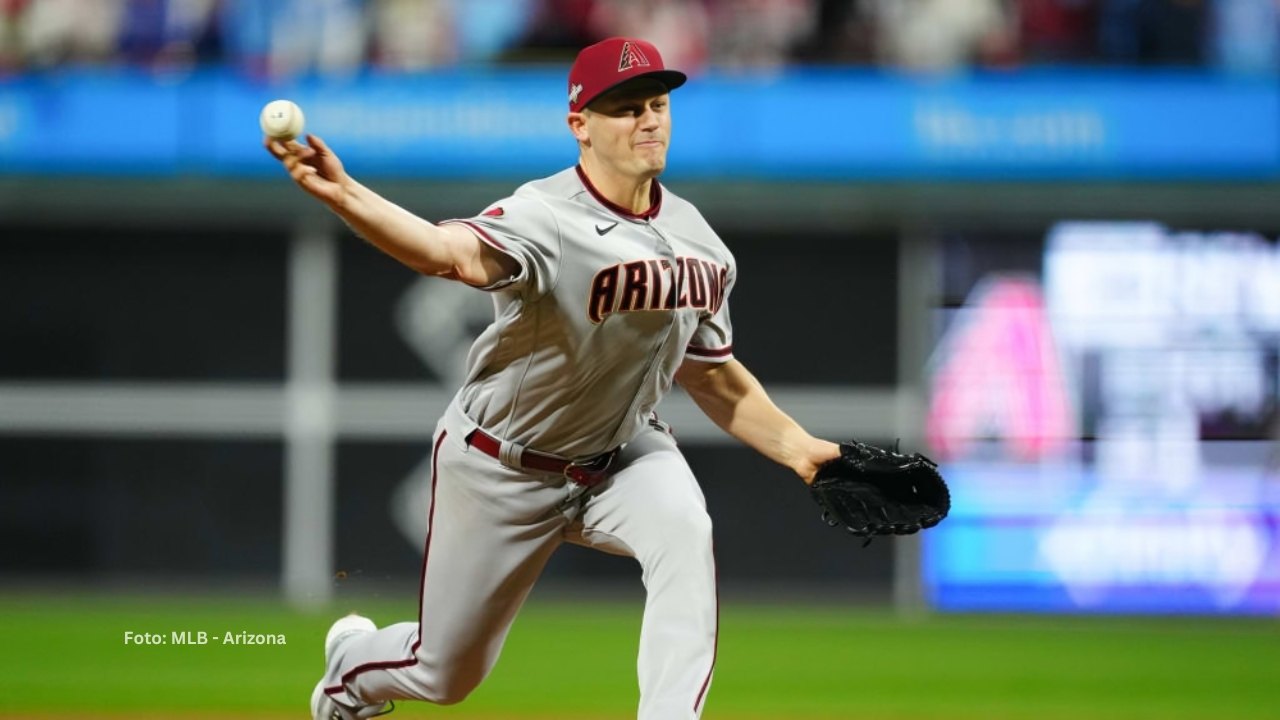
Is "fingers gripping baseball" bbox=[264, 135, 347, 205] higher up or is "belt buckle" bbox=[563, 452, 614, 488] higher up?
"fingers gripping baseball" bbox=[264, 135, 347, 205]

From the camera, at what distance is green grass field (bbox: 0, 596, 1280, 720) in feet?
26.2

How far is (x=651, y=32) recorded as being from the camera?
12078mm

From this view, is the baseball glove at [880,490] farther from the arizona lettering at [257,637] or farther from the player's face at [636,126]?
the arizona lettering at [257,637]

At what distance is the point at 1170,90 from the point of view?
11.3 m

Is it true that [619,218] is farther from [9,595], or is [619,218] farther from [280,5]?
[9,595]

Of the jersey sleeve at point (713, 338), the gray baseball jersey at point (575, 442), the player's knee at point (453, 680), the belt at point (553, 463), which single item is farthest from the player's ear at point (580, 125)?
the player's knee at point (453, 680)

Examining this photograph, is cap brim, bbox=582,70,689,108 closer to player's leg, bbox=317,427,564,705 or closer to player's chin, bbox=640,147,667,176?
player's chin, bbox=640,147,667,176

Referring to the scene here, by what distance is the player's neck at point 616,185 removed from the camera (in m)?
4.75

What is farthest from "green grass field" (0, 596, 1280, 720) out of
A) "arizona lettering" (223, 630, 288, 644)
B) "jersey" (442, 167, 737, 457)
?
"jersey" (442, 167, 737, 457)

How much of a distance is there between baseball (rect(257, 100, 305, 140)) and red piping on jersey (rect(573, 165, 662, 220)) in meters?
1.21

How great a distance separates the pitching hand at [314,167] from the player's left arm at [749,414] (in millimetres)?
1557

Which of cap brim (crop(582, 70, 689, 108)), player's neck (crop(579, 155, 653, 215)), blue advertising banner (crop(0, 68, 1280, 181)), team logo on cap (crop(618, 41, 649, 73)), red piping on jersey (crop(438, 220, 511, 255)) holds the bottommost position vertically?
red piping on jersey (crop(438, 220, 511, 255))

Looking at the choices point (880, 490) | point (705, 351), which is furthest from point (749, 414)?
point (880, 490)

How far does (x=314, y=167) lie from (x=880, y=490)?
1966mm
